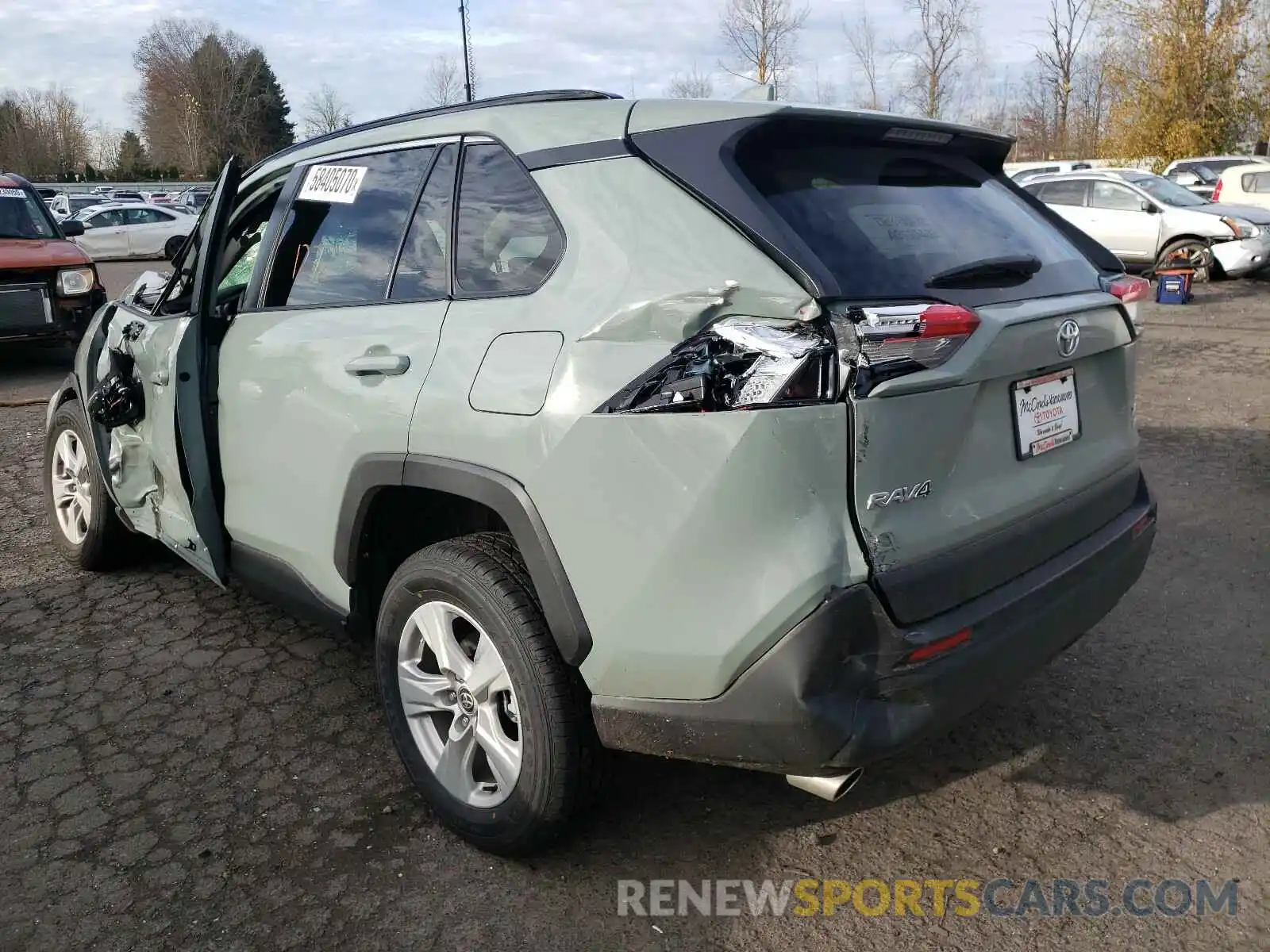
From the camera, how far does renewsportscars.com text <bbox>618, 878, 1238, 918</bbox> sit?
2443 millimetres

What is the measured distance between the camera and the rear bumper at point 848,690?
204cm

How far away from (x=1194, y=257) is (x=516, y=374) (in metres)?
15.9

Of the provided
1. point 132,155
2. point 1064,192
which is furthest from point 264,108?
point 1064,192

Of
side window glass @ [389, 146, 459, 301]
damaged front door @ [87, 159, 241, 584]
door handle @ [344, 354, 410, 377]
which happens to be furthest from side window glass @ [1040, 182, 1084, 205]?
door handle @ [344, 354, 410, 377]

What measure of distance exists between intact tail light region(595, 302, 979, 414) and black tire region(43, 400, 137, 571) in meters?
3.18

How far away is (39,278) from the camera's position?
929 cm

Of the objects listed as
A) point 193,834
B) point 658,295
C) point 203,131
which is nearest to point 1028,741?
point 658,295

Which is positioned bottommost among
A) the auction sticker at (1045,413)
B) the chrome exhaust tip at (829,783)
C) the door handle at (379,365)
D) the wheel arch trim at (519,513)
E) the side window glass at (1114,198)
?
the chrome exhaust tip at (829,783)

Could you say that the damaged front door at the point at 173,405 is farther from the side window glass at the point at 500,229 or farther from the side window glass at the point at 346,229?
the side window glass at the point at 500,229

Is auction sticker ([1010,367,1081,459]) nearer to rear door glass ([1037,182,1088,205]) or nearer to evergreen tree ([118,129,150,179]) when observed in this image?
rear door glass ([1037,182,1088,205])

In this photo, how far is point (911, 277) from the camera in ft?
7.40

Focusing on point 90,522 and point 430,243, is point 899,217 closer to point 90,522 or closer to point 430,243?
point 430,243

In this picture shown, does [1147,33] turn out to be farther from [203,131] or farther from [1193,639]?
[203,131]

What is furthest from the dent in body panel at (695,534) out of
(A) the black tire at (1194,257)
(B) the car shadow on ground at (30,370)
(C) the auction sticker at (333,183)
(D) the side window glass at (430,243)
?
(A) the black tire at (1194,257)
